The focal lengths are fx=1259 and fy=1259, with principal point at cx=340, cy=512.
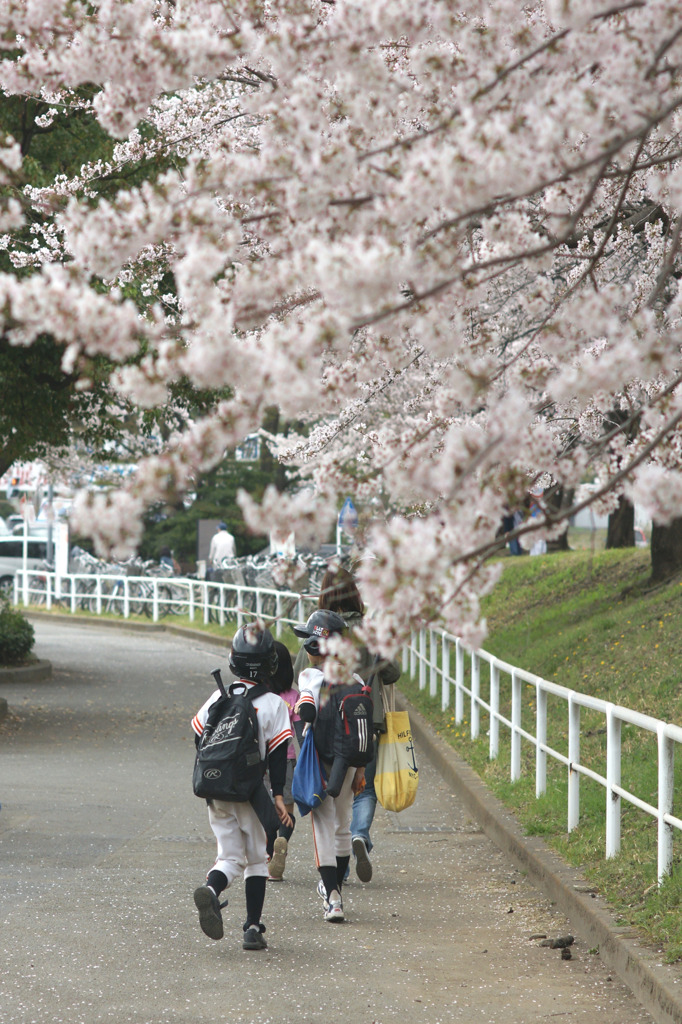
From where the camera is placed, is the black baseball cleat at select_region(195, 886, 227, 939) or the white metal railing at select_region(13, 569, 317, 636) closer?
the black baseball cleat at select_region(195, 886, 227, 939)

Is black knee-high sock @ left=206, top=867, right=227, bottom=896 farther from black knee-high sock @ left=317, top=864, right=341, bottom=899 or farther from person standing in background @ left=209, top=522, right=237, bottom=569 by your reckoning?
person standing in background @ left=209, top=522, right=237, bottom=569

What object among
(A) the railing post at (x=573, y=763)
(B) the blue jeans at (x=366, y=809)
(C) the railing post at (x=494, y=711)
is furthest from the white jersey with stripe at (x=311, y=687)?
(C) the railing post at (x=494, y=711)

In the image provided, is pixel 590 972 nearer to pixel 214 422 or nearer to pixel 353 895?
pixel 353 895

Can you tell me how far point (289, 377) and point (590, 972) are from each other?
367cm

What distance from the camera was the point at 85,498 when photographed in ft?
11.7

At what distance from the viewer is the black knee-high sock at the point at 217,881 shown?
5918 millimetres

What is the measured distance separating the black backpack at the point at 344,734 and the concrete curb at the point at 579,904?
1.23 meters

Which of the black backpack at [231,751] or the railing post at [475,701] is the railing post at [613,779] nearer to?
the black backpack at [231,751]

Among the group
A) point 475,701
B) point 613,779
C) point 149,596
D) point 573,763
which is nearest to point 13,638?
point 475,701

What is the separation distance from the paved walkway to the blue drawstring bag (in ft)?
2.05

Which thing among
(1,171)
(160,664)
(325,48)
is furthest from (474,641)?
(160,664)

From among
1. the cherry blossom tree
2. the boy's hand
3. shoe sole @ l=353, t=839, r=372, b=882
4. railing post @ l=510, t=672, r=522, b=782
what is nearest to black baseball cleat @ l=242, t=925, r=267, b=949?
the boy's hand

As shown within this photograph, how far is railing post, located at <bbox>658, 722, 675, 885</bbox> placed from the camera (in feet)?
19.2

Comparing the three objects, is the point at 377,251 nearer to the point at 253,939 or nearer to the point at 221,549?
the point at 253,939
